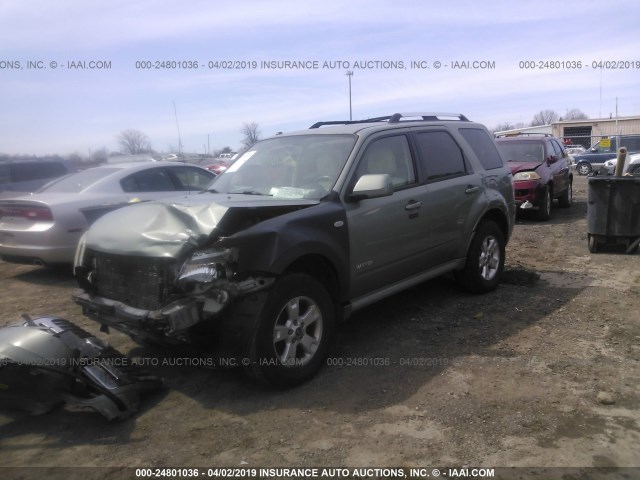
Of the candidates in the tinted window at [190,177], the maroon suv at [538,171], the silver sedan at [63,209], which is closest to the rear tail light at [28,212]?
the silver sedan at [63,209]

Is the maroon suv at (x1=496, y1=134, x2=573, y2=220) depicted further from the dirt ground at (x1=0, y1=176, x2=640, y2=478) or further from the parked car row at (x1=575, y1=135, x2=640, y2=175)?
the parked car row at (x1=575, y1=135, x2=640, y2=175)

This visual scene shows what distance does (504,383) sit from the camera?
382 cm

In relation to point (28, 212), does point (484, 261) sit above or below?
below

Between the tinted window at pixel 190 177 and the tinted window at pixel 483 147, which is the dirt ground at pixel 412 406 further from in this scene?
the tinted window at pixel 190 177

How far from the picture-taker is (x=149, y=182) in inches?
293

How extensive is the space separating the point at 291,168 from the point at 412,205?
45.9 inches

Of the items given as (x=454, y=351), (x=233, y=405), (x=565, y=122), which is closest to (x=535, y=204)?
(x=454, y=351)

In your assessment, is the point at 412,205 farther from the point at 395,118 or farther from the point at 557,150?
the point at 557,150

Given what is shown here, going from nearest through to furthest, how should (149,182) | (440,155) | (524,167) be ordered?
(440,155)
(149,182)
(524,167)

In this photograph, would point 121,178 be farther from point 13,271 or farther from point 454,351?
point 454,351

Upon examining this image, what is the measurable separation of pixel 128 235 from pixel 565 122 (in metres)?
47.7

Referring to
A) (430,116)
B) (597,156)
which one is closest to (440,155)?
(430,116)

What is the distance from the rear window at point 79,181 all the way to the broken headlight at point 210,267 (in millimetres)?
4294

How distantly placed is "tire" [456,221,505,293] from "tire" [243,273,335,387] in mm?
2306
